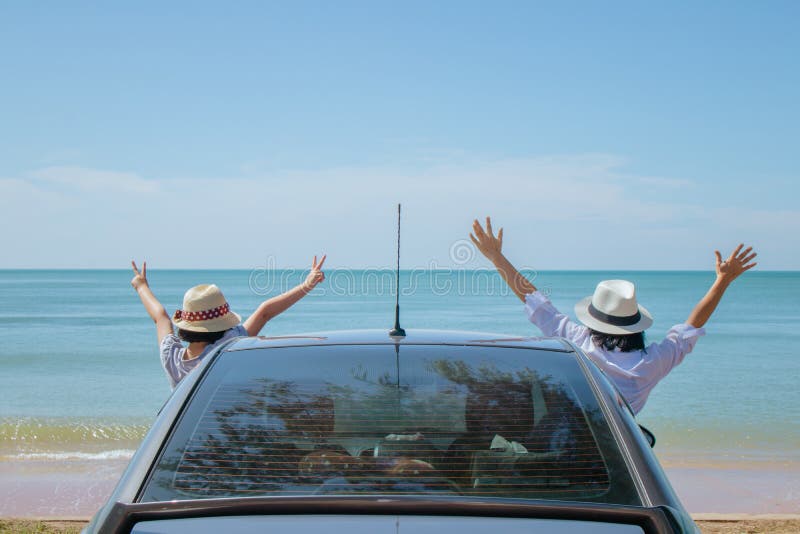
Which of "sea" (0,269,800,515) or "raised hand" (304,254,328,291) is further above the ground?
"raised hand" (304,254,328,291)

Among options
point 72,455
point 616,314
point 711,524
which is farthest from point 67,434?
point 616,314

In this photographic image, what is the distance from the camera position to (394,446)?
2.51 meters

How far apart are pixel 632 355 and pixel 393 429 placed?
89.2 inches

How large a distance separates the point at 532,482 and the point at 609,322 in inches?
95.7

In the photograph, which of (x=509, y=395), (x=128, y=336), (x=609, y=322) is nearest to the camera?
(x=509, y=395)

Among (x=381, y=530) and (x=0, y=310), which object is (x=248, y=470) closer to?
(x=381, y=530)

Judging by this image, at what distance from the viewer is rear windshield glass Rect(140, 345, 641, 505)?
2.22 metres

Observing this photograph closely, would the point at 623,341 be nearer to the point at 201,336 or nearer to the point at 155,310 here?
the point at 201,336

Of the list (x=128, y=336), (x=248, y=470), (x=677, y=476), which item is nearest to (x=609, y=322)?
(x=248, y=470)

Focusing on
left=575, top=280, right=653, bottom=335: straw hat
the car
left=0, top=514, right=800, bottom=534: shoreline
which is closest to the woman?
left=575, top=280, right=653, bottom=335: straw hat

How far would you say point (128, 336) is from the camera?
33.3 m

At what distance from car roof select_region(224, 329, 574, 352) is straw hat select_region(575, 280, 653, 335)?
1473 mm

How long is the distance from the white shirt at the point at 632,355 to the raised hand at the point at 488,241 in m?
0.60

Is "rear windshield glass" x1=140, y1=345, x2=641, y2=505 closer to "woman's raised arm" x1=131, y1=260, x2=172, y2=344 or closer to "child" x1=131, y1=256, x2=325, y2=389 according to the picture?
"child" x1=131, y1=256, x2=325, y2=389
